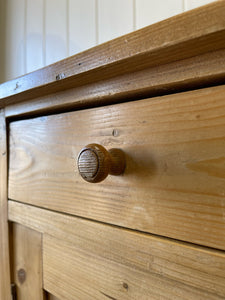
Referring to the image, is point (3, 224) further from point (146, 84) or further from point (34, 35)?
point (34, 35)

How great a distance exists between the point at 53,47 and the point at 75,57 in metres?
0.70

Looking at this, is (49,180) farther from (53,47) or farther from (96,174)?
(53,47)

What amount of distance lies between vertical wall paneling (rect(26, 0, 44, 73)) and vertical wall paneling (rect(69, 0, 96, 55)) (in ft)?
0.55

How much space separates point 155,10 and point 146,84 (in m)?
0.49

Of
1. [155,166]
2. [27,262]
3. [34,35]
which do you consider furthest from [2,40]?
[155,166]

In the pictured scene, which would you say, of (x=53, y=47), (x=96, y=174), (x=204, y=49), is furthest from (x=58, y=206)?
(x=53, y=47)

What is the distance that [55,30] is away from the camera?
952 mm

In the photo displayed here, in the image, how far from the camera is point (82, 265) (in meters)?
0.37

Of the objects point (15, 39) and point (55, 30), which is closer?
point (55, 30)

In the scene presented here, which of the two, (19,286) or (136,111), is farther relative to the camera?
(19,286)

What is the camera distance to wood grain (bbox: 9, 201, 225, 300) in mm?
262

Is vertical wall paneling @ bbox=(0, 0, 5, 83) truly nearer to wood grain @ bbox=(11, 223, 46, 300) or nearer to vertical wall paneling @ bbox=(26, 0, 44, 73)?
vertical wall paneling @ bbox=(26, 0, 44, 73)

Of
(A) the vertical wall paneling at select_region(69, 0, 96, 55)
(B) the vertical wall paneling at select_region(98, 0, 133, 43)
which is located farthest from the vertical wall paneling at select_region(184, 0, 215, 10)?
(A) the vertical wall paneling at select_region(69, 0, 96, 55)

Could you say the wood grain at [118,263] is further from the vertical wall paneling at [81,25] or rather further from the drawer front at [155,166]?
the vertical wall paneling at [81,25]
